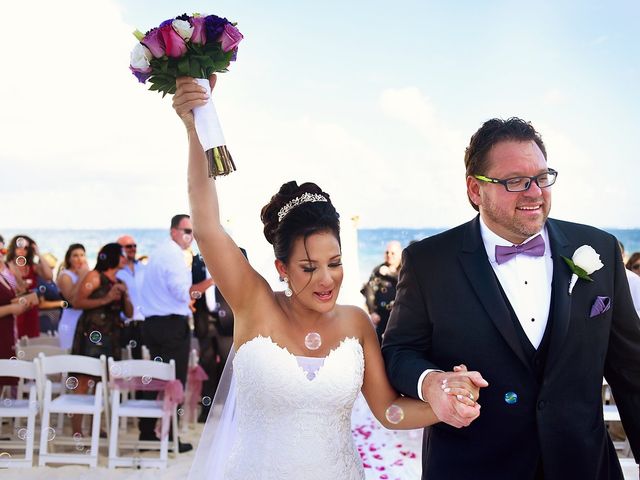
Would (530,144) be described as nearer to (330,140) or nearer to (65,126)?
(330,140)

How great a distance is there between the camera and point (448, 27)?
142 ft

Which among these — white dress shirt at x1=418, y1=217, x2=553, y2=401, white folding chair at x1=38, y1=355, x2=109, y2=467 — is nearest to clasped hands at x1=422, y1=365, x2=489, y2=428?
white dress shirt at x1=418, y1=217, x2=553, y2=401

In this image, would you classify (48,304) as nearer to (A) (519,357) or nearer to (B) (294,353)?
(B) (294,353)

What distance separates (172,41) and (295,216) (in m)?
0.84

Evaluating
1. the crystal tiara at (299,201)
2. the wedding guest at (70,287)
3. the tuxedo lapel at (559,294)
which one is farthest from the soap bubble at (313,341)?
the wedding guest at (70,287)

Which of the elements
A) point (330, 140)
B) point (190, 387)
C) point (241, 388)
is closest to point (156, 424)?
point (190, 387)

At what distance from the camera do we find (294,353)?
2746 mm

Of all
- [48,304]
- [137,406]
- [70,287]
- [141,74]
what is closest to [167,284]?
[137,406]

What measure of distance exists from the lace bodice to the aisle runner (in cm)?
338

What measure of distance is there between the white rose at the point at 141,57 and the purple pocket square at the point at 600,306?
1.93 meters

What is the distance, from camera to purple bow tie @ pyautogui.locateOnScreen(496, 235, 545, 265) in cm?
254

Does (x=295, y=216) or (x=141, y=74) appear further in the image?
(x=295, y=216)

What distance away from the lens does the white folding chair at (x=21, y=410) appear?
584 centimetres

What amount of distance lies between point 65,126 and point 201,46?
46719mm
